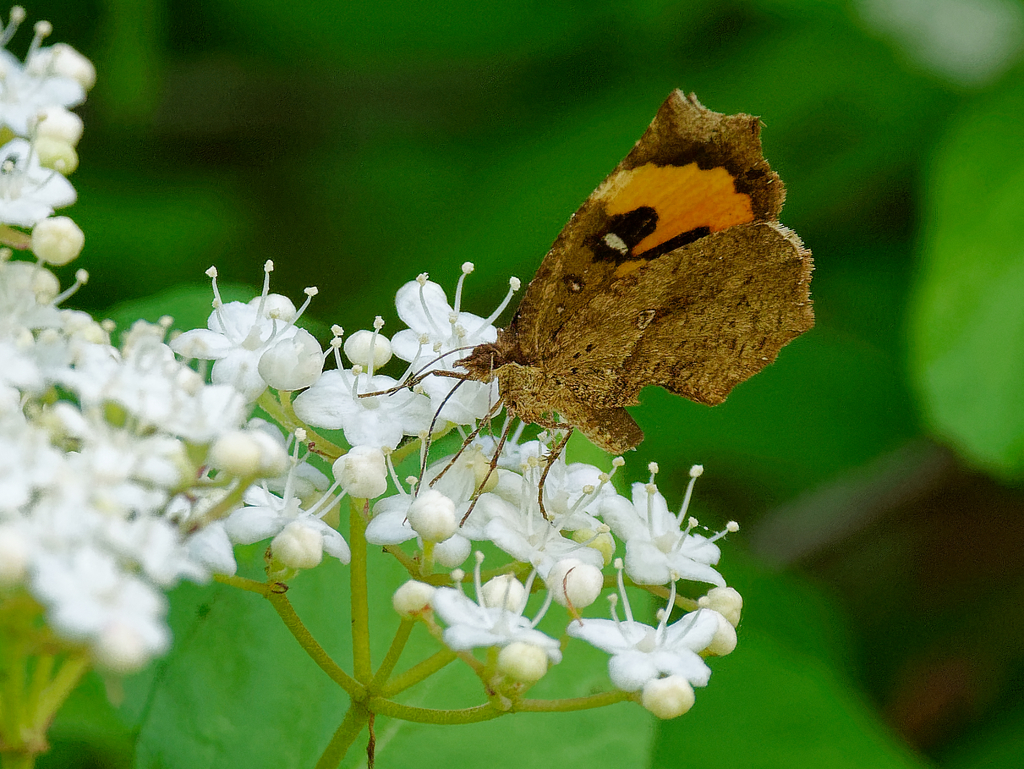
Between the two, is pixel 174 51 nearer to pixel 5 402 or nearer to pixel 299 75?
pixel 299 75

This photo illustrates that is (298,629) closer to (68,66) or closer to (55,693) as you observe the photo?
(55,693)

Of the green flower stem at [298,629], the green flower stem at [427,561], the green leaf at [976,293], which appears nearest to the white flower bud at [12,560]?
the green flower stem at [298,629]

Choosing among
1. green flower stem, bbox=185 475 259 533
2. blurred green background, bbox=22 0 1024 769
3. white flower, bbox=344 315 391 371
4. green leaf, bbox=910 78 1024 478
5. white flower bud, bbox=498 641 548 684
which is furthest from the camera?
blurred green background, bbox=22 0 1024 769

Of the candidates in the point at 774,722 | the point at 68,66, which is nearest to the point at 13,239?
the point at 68,66

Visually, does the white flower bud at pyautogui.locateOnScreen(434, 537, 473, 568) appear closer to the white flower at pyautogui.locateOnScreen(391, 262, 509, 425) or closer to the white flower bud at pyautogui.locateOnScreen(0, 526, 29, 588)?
the white flower at pyautogui.locateOnScreen(391, 262, 509, 425)

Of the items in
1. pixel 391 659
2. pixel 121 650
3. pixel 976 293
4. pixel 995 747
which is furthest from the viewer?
pixel 995 747

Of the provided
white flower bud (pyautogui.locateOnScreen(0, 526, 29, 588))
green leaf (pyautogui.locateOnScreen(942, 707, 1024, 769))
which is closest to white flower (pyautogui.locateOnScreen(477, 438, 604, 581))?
white flower bud (pyautogui.locateOnScreen(0, 526, 29, 588))

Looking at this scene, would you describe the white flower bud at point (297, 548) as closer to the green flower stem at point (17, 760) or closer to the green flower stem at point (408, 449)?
the green flower stem at point (408, 449)
